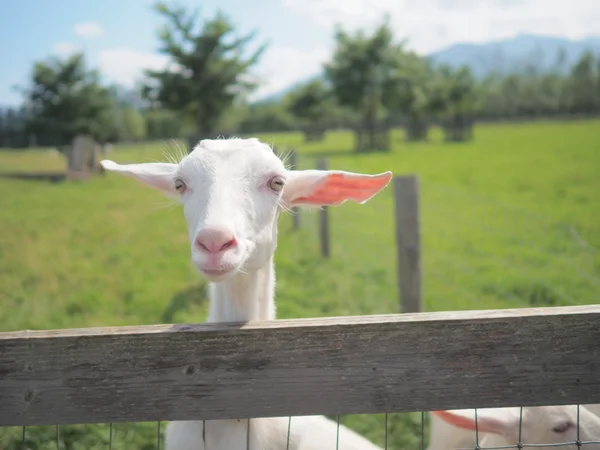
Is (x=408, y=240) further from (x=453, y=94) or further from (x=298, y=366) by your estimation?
(x=453, y=94)

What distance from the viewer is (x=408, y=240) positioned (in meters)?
4.62

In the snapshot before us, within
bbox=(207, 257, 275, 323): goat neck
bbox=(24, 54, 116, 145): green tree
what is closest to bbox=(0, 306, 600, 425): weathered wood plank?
bbox=(207, 257, 275, 323): goat neck

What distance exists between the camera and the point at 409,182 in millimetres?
4562

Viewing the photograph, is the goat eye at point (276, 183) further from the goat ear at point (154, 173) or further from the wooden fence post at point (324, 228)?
the wooden fence post at point (324, 228)

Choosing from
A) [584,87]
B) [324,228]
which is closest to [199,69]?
[324,228]

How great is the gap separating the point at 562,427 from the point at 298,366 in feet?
5.16

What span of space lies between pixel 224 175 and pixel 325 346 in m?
0.93

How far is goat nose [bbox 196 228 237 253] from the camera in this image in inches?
73.0

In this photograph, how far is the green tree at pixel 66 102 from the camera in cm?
3016

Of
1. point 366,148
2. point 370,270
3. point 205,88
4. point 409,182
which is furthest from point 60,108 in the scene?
point 409,182

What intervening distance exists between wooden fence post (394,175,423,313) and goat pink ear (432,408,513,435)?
7.63 feet

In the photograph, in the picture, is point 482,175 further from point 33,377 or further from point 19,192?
point 33,377

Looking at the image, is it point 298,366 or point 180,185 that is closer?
point 298,366

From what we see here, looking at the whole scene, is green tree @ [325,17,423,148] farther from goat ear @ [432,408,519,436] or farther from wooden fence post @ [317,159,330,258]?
goat ear @ [432,408,519,436]
